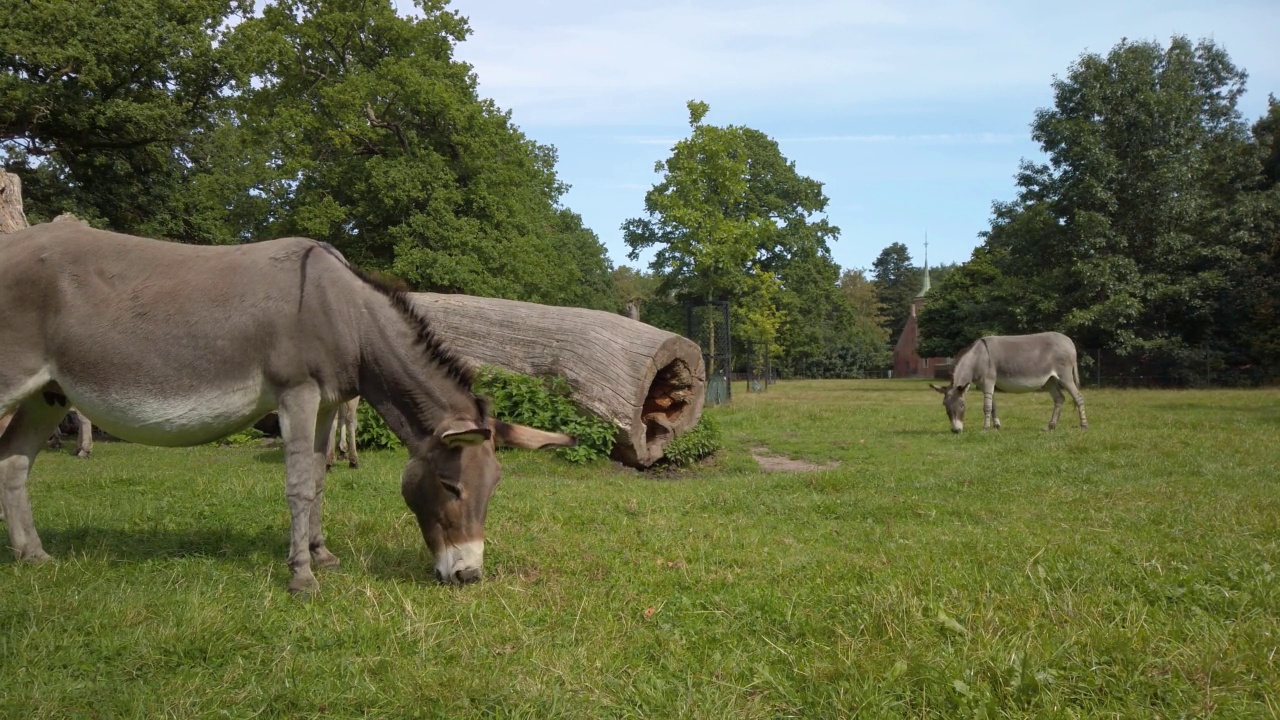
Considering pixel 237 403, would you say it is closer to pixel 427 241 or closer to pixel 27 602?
pixel 27 602

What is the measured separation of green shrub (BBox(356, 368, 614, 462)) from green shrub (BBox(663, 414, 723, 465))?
3.28ft

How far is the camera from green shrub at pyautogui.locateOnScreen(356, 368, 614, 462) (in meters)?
11.8

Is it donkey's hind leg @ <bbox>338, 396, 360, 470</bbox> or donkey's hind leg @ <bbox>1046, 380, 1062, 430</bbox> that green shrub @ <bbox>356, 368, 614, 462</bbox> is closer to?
donkey's hind leg @ <bbox>338, 396, 360, 470</bbox>

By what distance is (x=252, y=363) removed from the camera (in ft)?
16.8

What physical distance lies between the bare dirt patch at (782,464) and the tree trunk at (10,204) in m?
11.8

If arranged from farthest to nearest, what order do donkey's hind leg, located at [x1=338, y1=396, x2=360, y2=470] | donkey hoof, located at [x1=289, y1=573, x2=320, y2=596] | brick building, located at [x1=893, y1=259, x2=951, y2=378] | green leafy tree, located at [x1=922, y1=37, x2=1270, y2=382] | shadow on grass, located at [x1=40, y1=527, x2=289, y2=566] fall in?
brick building, located at [x1=893, y1=259, x2=951, y2=378] → green leafy tree, located at [x1=922, y1=37, x2=1270, y2=382] → donkey's hind leg, located at [x1=338, y1=396, x2=360, y2=470] → shadow on grass, located at [x1=40, y1=527, x2=289, y2=566] → donkey hoof, located at [x1=289, y1=573, x2=320, y2=596]

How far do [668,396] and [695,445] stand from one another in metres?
1.05

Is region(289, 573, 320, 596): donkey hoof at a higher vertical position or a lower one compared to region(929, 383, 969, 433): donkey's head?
lower

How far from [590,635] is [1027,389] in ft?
58.7

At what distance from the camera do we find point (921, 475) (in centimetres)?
1025

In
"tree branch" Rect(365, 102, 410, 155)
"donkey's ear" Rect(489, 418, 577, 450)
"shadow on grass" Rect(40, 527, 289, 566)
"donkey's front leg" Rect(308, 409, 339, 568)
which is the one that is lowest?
"shadow on grass" Rect(40, 527, 289, 566)

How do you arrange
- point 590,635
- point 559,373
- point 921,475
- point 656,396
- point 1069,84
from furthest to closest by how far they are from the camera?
point 1069,84, point 656,396, point 559,373, point 921,475, point 590,635

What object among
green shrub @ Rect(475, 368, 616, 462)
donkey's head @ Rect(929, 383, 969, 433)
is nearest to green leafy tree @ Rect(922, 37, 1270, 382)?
donkey's head @ Rect(929, 383, 969, 433)

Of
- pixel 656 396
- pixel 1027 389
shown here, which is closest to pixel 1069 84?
pixel 1027 389
